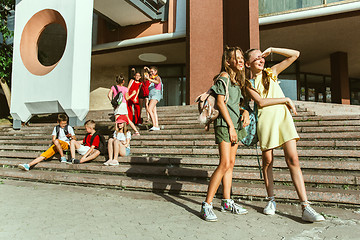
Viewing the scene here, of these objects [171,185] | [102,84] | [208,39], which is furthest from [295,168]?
[102,84]

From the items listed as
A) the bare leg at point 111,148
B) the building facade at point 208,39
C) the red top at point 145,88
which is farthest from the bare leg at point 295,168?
the building facade at point 208,39

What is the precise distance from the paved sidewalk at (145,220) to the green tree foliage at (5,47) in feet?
36.1

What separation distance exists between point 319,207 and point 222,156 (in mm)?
1429

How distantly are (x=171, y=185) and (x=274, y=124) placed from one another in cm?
189

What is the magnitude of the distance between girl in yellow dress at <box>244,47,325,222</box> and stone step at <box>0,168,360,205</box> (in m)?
0.60

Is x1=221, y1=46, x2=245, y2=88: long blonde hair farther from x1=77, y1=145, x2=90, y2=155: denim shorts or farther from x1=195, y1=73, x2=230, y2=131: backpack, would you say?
x1=77, y1=145, x2=90, y2=155: denim shorts

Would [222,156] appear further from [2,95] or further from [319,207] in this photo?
[2,95]

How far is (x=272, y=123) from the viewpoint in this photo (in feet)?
9.68

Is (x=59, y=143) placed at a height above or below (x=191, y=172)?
above

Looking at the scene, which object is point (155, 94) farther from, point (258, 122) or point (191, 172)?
point (258, 122)

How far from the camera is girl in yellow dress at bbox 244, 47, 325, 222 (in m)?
2.81

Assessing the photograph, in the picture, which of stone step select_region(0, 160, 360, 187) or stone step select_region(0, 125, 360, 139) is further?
stone step select_region(0, 125, 360, 139)

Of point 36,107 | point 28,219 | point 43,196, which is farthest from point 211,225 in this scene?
point 36,107

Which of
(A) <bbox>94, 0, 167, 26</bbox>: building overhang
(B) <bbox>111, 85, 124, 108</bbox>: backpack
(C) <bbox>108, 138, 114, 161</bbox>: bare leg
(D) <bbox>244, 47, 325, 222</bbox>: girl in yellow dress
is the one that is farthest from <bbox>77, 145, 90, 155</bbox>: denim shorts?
(A) <bbox>94, 0, 167, 26</bbox>: building overhang
